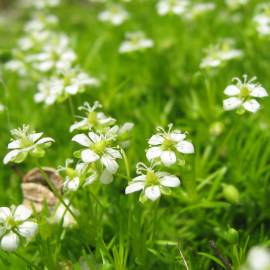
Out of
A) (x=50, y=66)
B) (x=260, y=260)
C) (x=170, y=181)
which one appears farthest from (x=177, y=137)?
(x=50, y=66)

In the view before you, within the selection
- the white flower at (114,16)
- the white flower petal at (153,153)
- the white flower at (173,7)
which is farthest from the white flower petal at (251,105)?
the white flower at (114,16)

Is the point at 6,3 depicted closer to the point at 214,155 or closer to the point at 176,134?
the point at 214,155

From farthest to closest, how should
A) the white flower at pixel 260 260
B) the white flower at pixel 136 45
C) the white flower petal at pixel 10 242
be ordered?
the white flower at pixel 136 45, the white flower petal at pixel 10 242, the white flower at pixel 260 260

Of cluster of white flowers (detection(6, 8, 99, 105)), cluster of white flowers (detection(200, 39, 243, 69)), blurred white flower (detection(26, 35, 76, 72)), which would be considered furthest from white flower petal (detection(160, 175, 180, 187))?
blurred white flower (detection(26, 35, 76, 72))

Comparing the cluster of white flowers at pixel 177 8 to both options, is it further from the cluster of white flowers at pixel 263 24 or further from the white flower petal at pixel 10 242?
the white flower petal at pixel 10 242

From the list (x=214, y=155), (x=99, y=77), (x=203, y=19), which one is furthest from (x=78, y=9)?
(x=214, y=155)

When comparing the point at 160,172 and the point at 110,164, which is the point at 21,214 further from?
the point at 160,172

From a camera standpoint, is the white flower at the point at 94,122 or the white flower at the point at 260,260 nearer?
the white flower at the point at 260,260
